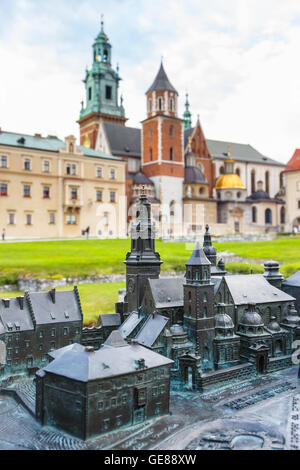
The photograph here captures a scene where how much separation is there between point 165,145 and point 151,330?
60295 millimetres

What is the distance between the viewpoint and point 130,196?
8662cm

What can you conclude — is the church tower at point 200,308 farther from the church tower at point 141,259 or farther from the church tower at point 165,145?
the church tower at point 165,145

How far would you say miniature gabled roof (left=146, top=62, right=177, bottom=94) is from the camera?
86.8m

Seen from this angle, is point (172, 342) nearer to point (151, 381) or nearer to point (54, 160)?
point (151, 381)

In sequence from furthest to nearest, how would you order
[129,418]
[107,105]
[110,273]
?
[107,105]
[110,273]
[129,418]

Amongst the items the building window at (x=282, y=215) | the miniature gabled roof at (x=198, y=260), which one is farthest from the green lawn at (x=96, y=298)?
the building window at (x=282, y=215)

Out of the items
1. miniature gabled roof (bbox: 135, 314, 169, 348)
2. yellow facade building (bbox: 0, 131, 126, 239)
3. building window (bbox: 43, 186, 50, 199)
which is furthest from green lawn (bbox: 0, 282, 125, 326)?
building window (bbox: 43, 186, 50, 199)

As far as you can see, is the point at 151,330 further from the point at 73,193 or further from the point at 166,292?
the point at 73,193

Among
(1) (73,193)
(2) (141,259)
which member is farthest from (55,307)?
(1) (73,193)

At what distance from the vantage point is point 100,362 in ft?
82.3

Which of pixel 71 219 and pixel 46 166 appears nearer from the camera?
pixel 46 166
